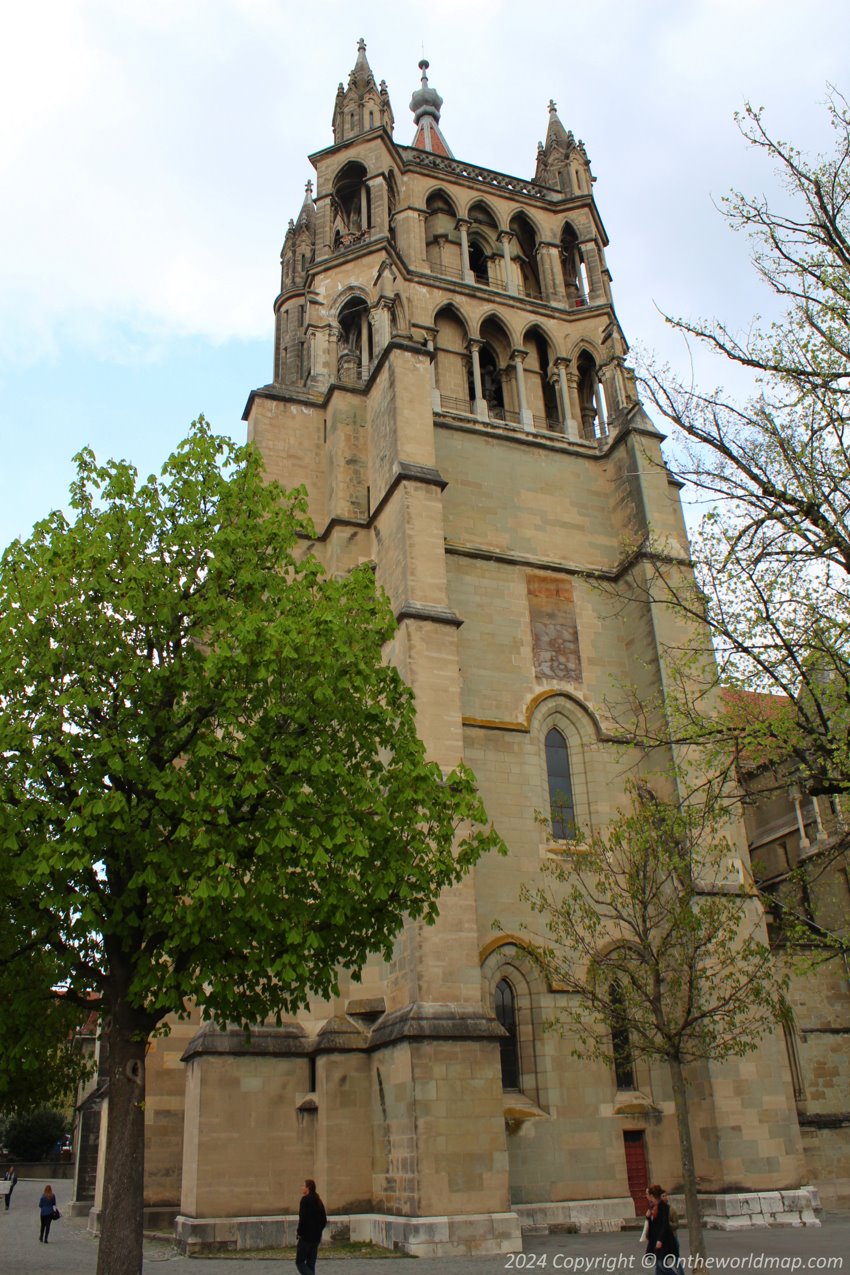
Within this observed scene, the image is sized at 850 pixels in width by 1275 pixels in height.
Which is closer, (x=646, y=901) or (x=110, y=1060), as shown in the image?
(x=110, y=1060)

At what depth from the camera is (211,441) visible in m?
12.8

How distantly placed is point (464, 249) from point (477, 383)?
4842 millimetres

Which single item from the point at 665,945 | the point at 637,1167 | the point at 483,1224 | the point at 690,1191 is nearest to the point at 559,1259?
the point at 483,1224

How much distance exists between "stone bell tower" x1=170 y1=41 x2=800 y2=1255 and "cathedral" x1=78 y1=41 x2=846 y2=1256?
51mm

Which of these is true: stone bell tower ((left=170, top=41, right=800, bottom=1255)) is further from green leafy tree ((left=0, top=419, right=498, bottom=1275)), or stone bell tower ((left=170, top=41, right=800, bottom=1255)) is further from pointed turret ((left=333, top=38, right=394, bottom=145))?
green leafy tree ((left=0, top=419, right=498, bottom=1275))

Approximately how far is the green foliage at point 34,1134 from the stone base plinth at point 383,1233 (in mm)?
43019

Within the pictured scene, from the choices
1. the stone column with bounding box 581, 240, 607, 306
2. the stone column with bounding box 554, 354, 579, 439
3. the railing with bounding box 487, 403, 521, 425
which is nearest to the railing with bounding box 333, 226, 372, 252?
the railing with bounding box 487, 403, 521, 425

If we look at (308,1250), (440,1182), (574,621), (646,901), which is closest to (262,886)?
(308,1250)

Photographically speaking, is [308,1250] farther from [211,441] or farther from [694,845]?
[211,441]

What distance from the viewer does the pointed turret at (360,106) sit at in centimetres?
2780

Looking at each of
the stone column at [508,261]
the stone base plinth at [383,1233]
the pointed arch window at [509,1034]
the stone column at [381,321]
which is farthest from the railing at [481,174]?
the stone base plinth at [383,1233]

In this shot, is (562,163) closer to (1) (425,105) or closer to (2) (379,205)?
(2) (379,205)

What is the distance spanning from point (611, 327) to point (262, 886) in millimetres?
19497

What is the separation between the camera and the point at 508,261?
27.3 meters
